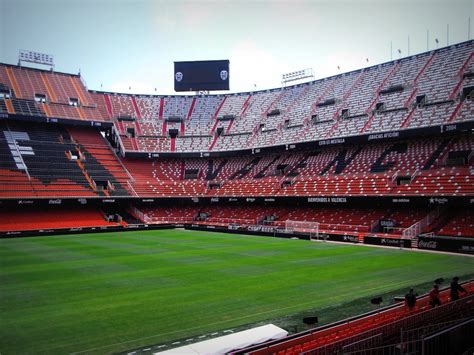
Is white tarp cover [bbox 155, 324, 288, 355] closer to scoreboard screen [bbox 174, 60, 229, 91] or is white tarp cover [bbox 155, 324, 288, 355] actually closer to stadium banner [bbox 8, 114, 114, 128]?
stadium banner [bbox 8, 114, 114, 128]

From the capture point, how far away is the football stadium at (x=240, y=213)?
1164 centimetres

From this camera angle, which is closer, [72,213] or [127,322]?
[127,322]

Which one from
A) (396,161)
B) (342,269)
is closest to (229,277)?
(342,269)

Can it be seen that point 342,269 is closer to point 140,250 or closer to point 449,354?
point 449,354

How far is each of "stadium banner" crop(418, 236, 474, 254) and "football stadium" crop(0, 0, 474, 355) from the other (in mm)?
94

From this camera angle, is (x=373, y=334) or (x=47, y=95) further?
(x=47, y=95)

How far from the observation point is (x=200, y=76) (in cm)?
6562

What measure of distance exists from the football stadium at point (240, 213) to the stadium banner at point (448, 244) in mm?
94

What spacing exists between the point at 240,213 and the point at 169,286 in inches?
1270

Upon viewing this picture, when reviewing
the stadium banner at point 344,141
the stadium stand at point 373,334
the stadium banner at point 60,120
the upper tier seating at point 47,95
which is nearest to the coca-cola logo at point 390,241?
the stadium banner at point 344,141

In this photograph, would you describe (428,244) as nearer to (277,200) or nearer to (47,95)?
(277,200)

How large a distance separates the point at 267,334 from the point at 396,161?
33.7 meters

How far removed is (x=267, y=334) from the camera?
33.4 ft

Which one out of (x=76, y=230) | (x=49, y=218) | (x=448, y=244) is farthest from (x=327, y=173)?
(x=49, y=218)
